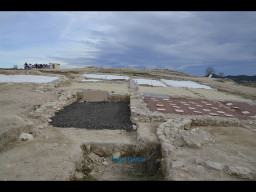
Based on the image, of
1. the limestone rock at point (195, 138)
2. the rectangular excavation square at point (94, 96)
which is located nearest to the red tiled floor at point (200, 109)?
the limestone rock at point (195, 138)

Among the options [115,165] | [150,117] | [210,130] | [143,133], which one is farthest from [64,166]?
[210,130]

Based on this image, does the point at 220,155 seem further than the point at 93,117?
No

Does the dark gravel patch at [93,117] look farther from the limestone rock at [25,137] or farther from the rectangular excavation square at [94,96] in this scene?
the limestone rock at [25,137]

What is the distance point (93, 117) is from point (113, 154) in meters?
2.72

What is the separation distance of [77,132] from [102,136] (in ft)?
2.83

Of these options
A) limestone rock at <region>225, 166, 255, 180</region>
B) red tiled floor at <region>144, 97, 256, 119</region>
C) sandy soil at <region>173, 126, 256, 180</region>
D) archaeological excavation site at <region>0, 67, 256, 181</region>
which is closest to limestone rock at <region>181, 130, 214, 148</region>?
archaeological excavation site at <region>0, 67, 256, 181</region>

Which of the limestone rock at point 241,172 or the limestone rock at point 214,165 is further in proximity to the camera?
the limestone rock at point 214,165

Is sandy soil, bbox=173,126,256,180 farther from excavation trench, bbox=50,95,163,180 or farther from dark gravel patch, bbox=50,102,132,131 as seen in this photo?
dark gravel patch, bbox=50,102,132,131

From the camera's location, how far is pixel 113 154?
5.03 m

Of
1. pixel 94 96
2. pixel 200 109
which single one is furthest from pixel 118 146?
pixel 94 96

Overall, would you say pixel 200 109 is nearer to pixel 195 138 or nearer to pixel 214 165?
pixel 195 138

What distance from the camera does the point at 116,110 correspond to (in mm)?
8742

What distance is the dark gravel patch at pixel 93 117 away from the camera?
21.1 ft
